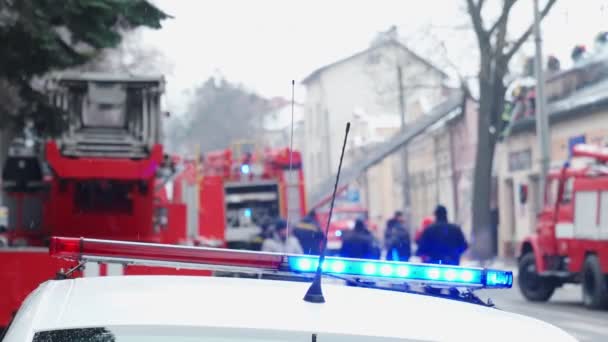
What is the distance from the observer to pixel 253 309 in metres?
3.18

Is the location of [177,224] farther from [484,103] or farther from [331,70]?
[331,70]

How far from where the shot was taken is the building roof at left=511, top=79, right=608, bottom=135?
38.8 metres

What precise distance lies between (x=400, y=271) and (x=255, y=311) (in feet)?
3.34

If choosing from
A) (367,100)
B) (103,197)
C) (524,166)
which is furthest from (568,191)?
(367,100)

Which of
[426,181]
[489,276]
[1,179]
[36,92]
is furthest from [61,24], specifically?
[426,181]

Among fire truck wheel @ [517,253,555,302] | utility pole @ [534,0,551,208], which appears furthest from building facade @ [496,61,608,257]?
fire truck wheel @ [517,253,555,302]

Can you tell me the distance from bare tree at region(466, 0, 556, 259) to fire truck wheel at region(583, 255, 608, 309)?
16502 mm

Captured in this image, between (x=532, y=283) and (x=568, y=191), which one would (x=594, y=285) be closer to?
(x=568, y=191)

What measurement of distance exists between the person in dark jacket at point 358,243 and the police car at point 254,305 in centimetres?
1284

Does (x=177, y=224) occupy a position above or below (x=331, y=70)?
below

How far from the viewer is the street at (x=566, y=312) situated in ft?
55.9

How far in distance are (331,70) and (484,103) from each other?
955 inches

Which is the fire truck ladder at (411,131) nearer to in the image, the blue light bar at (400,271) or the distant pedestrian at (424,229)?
the distant pedestrian at (424,229)

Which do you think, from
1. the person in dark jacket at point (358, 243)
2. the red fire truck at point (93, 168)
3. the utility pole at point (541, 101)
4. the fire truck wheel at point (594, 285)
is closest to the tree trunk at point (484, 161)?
the utility pole at point (541, 101)
